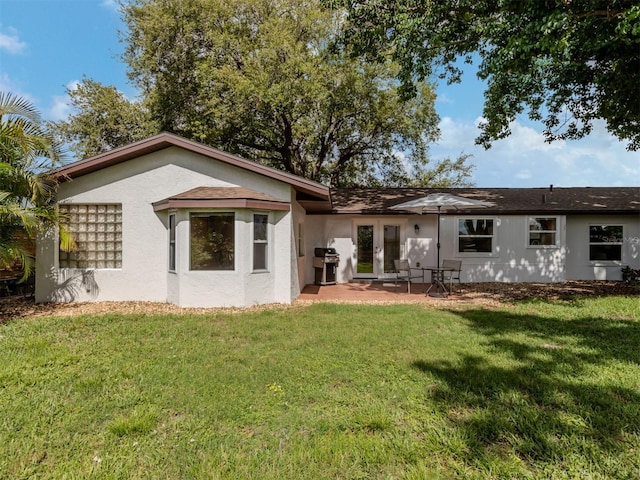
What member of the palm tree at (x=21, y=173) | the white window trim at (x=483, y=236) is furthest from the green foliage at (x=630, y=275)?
the palm tree at (x=21, y=173)

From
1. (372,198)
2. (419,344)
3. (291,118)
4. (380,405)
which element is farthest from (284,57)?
(380,405)

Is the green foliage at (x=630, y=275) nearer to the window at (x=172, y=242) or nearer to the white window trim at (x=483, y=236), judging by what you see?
the white window trim at (x=483, y=236)

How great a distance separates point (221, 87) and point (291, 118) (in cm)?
366

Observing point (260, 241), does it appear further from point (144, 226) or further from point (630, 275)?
point (630, 275)

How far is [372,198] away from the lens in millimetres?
14812

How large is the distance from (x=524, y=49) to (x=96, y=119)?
21799 mm

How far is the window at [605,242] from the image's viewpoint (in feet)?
42.7

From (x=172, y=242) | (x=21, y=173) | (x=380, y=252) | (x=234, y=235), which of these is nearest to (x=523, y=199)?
(x=380, y=252)

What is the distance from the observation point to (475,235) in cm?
1290

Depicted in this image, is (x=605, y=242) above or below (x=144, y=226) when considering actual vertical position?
below

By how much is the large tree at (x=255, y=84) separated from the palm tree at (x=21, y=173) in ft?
29.8

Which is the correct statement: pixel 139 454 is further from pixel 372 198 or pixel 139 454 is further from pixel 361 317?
pixel 372 198

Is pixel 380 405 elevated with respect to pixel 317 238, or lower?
lower

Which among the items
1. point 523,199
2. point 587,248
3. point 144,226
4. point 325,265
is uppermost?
point 523,199
